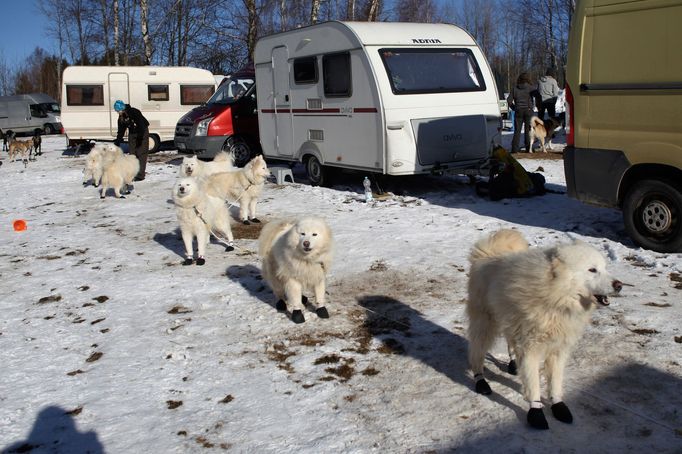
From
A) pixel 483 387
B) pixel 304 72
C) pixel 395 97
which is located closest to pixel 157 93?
pixel 304 72

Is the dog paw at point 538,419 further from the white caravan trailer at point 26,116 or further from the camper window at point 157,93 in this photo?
the white caravan trailer at point 26,116

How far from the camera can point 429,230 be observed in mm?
8406

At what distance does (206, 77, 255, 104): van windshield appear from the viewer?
1652 cm

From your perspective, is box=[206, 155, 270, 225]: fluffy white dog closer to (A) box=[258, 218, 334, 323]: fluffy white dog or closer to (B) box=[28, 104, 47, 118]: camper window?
(A) box=[258, 218, 334, 323]: fluffy white dog

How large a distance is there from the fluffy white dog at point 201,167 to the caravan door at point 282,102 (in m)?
2.41

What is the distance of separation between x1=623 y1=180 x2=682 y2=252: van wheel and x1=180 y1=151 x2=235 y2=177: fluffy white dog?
6.09 m

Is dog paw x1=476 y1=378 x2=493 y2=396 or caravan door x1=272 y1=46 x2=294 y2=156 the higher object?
caravan door x1=272 y1=46 x2=294 y2=156

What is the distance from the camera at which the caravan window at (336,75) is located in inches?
429

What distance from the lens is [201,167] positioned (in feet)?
33.3

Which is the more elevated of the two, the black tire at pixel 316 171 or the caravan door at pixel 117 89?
the caravan door at pixel 117 89

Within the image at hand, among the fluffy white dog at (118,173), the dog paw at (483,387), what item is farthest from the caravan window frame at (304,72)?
the dog paw at (483,387)

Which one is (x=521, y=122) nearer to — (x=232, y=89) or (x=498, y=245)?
(x=232, y=89)

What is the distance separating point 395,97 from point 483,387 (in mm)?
7077

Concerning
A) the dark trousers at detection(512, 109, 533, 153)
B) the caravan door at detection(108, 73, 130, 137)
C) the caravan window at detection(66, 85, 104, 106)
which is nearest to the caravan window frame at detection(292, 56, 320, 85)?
the dark trousers at detection(512, 109, 533, 153)
